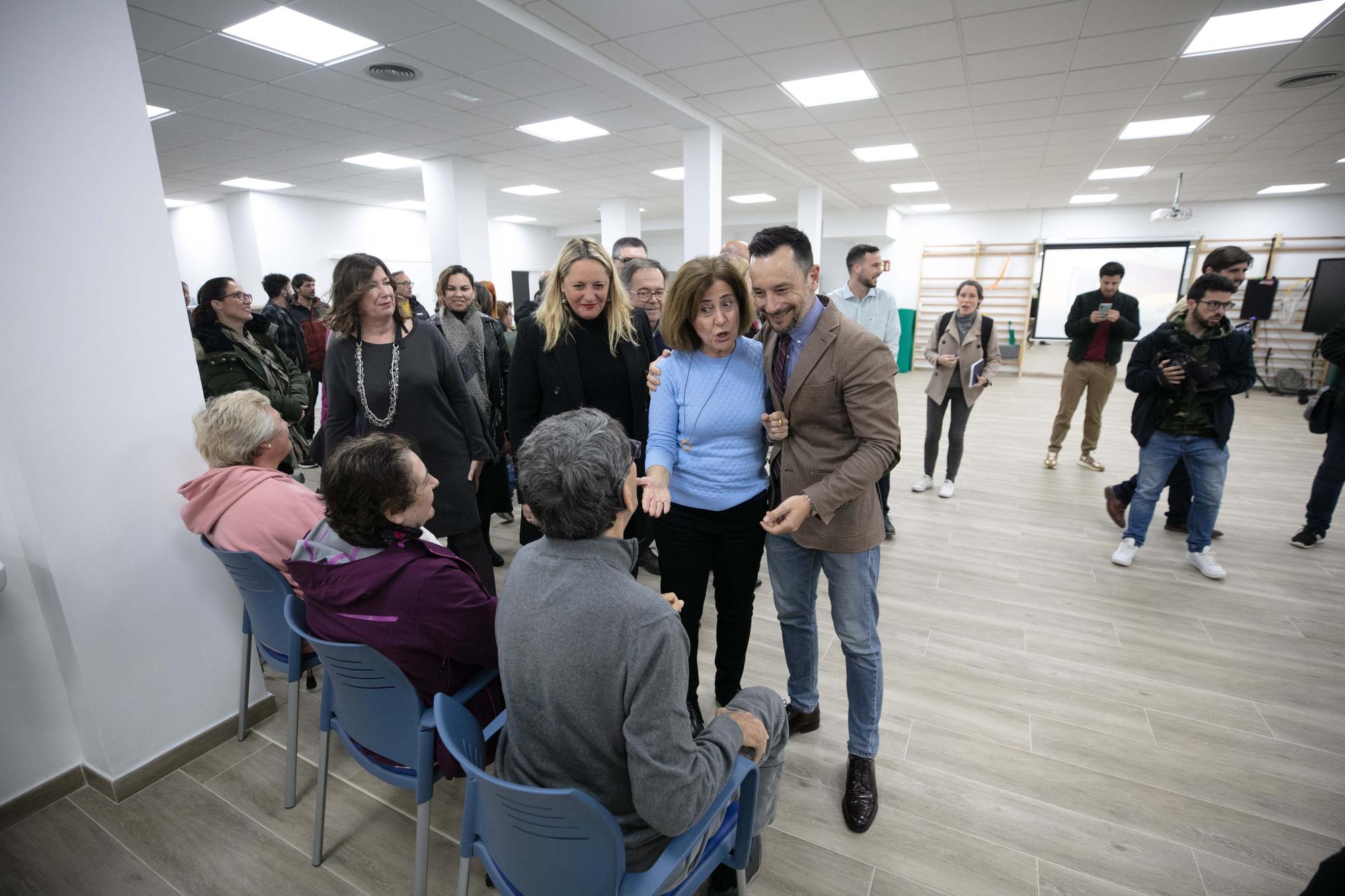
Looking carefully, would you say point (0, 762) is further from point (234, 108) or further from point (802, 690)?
point (234, 108)

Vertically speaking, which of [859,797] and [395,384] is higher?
[395,384]

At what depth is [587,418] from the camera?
3.85 feet

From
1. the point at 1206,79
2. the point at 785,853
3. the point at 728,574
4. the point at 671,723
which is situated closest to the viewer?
the point at 671,723

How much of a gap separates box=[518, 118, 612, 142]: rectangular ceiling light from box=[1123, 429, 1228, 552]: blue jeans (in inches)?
210

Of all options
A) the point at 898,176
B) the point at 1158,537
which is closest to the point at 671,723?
the point at 1158,537

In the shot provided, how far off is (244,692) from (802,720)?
1.92m

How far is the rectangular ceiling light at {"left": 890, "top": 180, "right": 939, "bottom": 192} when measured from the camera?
368 inches

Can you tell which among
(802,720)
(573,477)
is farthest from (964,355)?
(573,477)

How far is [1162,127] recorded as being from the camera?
6199mm

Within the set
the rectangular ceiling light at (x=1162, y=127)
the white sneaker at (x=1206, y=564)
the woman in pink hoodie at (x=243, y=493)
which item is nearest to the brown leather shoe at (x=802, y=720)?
the woman in pink hoodie at (x=243, y=493)

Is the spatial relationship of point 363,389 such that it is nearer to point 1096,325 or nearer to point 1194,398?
point 1194,398

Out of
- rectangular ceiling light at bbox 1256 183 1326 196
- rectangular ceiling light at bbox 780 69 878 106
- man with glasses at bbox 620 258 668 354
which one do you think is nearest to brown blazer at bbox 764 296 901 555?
man with glasses at bbox 620 258 668 354

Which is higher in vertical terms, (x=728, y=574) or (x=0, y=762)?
(x=728, y=574)

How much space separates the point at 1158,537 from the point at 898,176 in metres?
6.73
